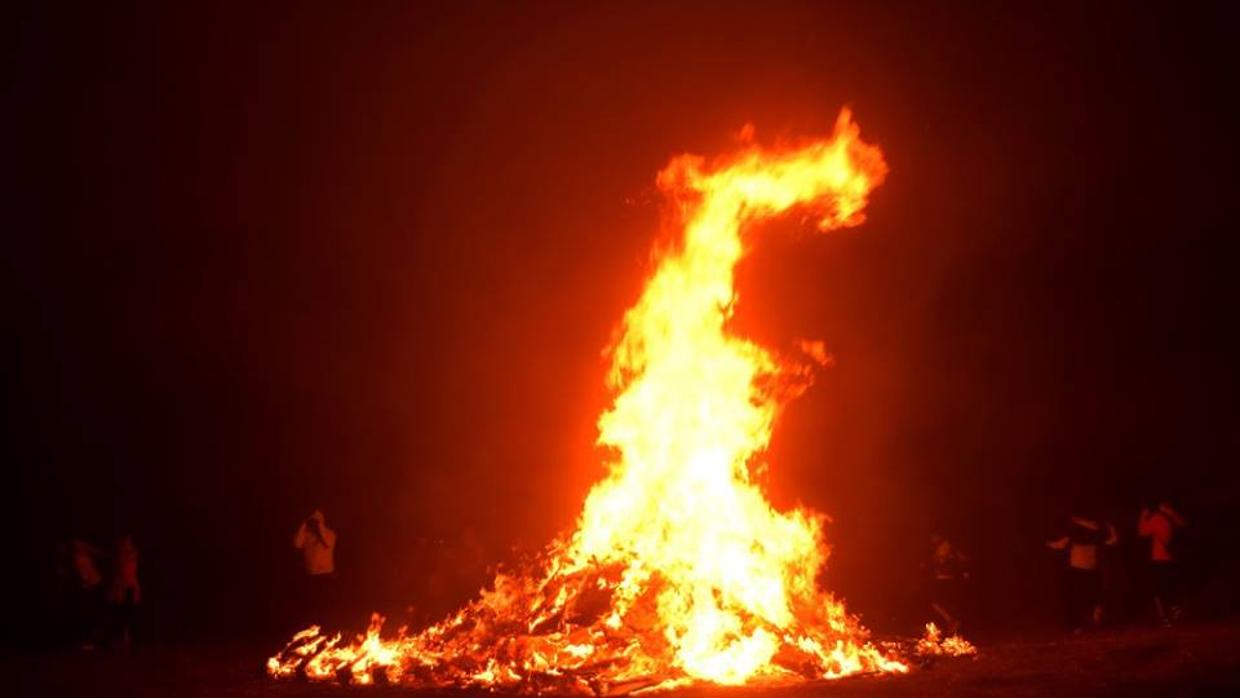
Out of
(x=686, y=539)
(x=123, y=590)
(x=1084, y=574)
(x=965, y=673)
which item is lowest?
(x=965, y=673)

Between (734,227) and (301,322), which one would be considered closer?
(734,227)

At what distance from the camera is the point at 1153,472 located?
21219mm

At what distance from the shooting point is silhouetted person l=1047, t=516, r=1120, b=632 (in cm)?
1460

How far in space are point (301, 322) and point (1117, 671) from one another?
2207cm

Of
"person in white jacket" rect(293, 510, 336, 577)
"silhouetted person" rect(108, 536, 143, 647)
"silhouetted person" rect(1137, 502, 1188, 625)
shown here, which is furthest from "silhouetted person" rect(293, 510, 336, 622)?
"silhouetted person" rect(1137, 502, 1188, 625)

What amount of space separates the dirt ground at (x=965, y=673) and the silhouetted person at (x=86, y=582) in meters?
1.25

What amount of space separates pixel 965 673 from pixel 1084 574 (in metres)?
4.72

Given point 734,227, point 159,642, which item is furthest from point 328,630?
point 734,227

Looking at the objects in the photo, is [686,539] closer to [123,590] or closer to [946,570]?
[946,570]

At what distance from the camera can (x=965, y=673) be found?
36.2 ft

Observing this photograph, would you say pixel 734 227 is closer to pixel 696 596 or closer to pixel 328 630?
pixel 696 596

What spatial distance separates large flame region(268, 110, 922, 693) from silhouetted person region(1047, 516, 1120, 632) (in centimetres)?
355

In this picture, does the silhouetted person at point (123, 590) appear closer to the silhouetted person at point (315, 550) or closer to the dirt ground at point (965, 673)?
the dirt ground at point (965, 673)

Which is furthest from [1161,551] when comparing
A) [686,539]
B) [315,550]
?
[315,550]
